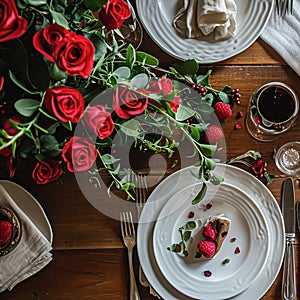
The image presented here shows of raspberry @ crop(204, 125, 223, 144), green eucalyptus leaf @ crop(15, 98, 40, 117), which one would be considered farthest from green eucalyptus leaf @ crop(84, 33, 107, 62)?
raspberry @ crop(204, 125, 223, 144)

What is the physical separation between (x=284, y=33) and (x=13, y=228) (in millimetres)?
670

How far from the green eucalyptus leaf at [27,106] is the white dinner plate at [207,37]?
15.8 inches

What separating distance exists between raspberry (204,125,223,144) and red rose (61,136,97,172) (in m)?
0.33

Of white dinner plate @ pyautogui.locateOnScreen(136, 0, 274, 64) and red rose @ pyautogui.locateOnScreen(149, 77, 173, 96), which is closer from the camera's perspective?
red rose @ pyautogui.locateOnScreen(149, 77, 173, 96)

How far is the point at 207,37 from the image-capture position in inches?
41.1

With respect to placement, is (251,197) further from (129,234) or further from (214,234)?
(129,234)

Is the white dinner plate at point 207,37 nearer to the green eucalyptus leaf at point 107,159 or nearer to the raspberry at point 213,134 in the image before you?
the raspberry at point 213,134

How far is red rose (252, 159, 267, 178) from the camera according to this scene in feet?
3.43

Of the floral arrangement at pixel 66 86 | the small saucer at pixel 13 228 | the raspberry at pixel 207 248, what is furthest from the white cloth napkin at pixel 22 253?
the raspberry at pixel 207 248

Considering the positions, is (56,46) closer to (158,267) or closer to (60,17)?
(60,17)

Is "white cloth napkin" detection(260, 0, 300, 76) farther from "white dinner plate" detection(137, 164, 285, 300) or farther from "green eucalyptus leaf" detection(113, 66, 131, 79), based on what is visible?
"green eucalyptus leaf" detection(113, 66, 131, 79)

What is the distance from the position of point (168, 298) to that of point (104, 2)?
1.96ft

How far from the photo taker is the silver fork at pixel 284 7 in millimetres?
1050

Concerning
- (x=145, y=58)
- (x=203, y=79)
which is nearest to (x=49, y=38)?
(x=145, y=58)
